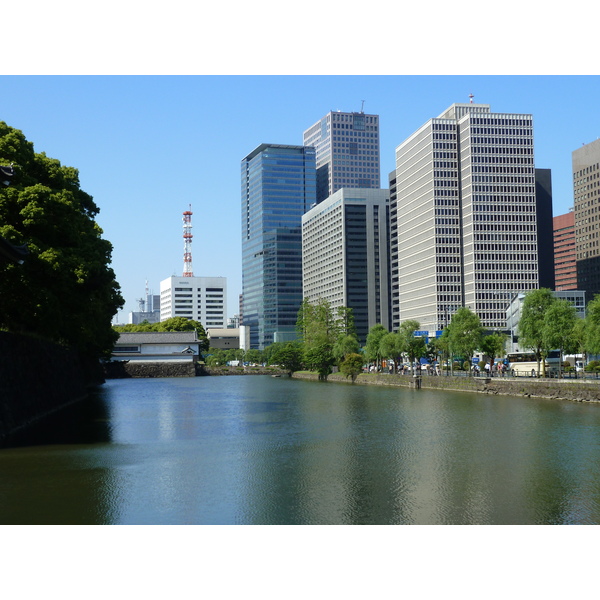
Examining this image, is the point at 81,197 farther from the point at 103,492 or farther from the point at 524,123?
the point at 524,123

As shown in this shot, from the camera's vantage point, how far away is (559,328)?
57.2 meters

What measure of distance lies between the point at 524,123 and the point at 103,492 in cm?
14512

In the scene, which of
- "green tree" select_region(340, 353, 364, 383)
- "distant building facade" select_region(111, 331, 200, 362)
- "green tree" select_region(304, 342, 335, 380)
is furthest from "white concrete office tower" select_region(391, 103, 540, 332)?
"distant building facade" select_region(111, 331, 200, 362)

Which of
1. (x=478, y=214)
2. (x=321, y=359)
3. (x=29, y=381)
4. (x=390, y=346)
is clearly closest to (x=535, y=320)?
(x=390, y=346)

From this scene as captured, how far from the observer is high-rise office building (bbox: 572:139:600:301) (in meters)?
174

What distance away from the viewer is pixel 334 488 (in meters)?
20.8

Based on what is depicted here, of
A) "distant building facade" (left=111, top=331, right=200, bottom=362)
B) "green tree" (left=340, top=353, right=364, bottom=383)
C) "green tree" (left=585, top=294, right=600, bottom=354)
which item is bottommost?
"green tree" (left=340, top=353, right=364, bottom=383)

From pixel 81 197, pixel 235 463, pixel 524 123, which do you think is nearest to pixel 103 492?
pixel 235 463

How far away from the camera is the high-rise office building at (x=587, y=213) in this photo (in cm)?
17375

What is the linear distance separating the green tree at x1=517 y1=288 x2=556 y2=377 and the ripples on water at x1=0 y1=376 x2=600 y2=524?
1825 centimetres

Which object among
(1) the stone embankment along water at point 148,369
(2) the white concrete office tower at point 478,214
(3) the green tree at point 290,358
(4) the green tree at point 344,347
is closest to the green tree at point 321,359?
(4) the green tree at point 344,347

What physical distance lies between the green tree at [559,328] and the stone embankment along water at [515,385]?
3761mm

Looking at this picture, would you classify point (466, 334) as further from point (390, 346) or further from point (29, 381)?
point (29, 381)

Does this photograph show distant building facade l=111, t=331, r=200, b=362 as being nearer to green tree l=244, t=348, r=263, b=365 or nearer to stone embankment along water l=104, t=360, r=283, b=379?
stone embankment along water l=104, t=360, r=283, b=379
